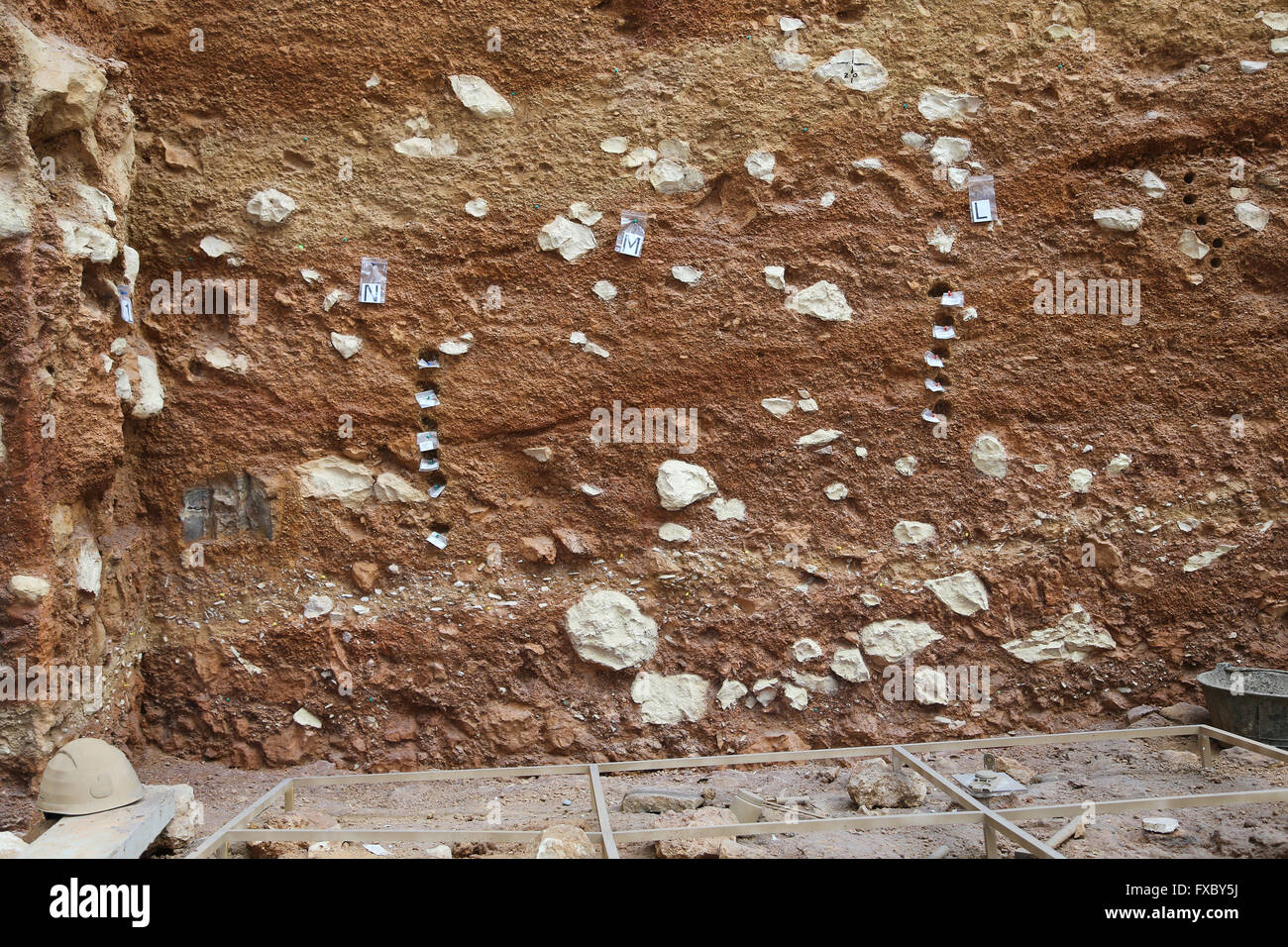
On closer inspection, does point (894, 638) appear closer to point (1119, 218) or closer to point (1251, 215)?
point (1119, 218)

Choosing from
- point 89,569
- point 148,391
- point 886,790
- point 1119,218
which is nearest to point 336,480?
point 148,391

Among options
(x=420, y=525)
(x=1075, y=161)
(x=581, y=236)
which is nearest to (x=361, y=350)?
(x=420, y=525)

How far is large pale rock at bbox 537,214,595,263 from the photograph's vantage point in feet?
13.9

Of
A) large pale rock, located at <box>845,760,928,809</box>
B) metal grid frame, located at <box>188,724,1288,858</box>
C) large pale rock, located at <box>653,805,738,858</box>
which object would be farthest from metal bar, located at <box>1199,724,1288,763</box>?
large pale rock, located at <box>653,805,738,858</box>

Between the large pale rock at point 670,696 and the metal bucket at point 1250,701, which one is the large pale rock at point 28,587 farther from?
the metal bucket at point 1250,701

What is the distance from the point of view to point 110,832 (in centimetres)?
292

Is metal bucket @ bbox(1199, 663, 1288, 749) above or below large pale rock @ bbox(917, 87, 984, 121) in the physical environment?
below

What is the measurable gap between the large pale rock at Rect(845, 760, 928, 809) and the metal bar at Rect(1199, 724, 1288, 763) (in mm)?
1196

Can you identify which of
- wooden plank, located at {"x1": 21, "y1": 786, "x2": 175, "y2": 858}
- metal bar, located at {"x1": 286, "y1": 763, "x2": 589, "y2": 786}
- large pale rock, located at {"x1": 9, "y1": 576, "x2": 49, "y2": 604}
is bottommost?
metal bar, located at {"x1": 286, "y1": 763, "x2": 589, "y2": 786}

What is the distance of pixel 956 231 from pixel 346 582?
120 inches

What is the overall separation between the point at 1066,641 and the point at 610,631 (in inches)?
78.5

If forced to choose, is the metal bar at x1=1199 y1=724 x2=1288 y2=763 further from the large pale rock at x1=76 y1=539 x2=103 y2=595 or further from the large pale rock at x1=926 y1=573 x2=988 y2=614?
the large pale rock at x1=76 y1=539 x2=103 y2=595

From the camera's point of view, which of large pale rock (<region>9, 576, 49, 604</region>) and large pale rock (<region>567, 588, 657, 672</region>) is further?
large pale rock (<region>567, 588, 657, 672</region>)

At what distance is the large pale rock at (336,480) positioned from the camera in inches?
164
